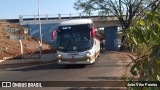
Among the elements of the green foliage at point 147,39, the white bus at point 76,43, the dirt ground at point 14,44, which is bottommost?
the dirt ground at point 14,44

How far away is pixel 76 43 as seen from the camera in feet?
74.0

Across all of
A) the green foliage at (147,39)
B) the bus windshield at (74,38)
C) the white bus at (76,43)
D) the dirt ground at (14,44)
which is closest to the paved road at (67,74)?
the white bus at (76,43)

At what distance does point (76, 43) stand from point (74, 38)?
14.5 inches

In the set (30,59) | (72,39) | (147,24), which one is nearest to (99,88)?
(147,24)

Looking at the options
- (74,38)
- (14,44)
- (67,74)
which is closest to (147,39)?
(67,74)

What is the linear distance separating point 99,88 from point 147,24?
9023 millimetres

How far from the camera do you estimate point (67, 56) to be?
22469 mm

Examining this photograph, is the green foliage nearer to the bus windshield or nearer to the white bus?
the white bus

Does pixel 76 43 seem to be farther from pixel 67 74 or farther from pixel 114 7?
pixel 114 7

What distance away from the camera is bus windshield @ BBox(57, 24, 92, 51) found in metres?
22.5

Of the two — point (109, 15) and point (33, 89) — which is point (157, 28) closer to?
point (33, 89)

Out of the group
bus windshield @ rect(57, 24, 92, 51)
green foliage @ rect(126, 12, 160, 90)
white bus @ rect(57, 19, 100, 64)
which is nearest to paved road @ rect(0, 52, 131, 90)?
white bus @ rect(57, 19, 100, 64)

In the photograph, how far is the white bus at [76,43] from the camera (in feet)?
73.3

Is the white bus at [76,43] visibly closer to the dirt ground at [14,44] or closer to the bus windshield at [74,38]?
the bus windshield at [74,38]
